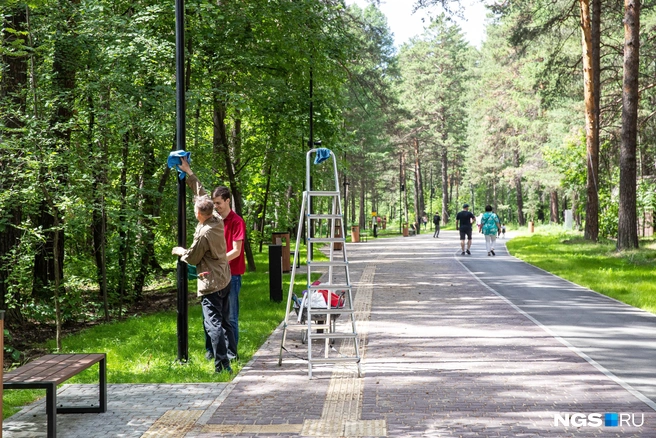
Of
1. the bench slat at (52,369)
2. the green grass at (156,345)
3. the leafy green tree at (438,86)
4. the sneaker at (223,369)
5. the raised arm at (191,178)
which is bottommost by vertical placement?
the green grass at (156,345)

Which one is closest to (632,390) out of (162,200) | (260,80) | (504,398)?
(504,398)

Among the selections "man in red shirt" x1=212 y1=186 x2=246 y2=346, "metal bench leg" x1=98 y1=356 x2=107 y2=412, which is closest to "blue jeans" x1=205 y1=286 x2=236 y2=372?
"man in red shirt" x1=212 y1=186 x2=246 y2=346

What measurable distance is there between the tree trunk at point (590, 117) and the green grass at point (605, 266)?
4.01ft

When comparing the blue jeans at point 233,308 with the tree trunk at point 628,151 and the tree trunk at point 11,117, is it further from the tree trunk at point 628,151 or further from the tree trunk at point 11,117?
the tree trunk at point 628,151

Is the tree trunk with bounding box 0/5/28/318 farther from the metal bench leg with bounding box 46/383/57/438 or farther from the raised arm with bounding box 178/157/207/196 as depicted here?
the metal bench leg with bounding box 46/383/57/438

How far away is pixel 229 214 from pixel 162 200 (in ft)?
21.3

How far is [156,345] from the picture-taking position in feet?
34.0

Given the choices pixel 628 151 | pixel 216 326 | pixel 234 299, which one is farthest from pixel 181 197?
pixel 628 151

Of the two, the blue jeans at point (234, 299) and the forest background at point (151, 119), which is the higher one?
the forest background at point (151, 119)

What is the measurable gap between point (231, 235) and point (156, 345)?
2595 millimetres

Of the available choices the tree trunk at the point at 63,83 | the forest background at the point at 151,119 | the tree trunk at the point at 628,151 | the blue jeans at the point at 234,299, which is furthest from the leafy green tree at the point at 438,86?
the blue jeans at the point at 234,299

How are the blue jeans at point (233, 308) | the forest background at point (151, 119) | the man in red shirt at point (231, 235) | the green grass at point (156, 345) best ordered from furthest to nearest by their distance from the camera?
the forest background at point (151, 119) → the blue jeans at point (233, 308) → the man in red shirt at point (231, 235) → the green grass at point (156, 345)

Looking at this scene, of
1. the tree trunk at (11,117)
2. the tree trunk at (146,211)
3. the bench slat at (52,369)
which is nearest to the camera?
the bench slat at (52,369)

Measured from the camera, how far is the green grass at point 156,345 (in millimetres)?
8008
